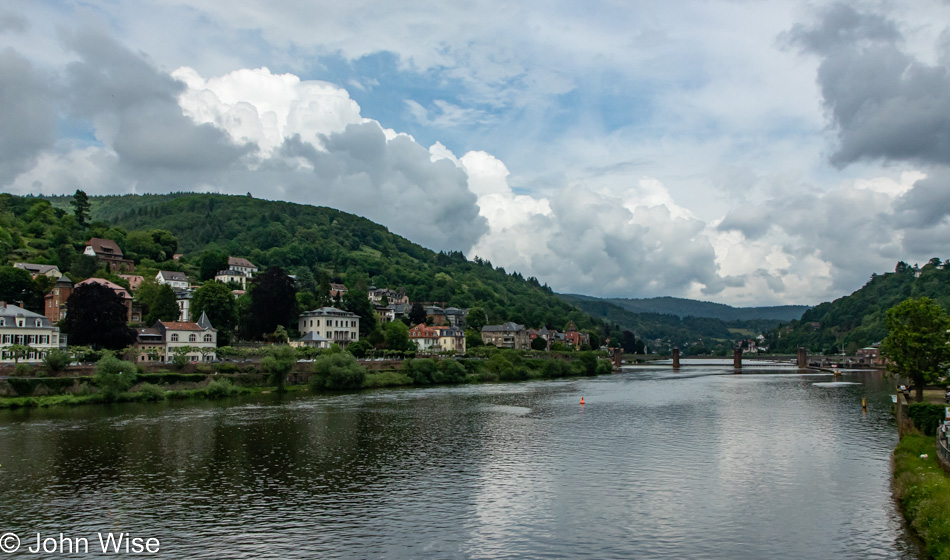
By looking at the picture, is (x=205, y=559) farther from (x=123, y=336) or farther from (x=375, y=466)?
(x=123, y=336)

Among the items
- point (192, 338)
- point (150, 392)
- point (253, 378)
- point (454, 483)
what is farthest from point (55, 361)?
point (454, 483)

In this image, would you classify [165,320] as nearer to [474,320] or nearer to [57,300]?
[57,300]

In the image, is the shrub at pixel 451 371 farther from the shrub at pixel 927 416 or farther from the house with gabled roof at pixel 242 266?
the house with gabled roof at pixel 242 266

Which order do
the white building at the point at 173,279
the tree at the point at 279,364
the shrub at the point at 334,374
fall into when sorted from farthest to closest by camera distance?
the white building at the point at 173,279 → the shrub at the point at 334,374 → the tree at the point at 279,364

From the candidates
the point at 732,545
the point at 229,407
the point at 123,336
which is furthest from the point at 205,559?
the point at 123,336

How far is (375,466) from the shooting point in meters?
41.8

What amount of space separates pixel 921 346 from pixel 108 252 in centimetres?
14676

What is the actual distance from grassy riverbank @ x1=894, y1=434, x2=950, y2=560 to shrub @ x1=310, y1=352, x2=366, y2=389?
2782 inches

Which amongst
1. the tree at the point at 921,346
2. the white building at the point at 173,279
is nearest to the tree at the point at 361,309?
the white building at the point at 173,279

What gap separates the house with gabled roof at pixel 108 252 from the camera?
143125mm

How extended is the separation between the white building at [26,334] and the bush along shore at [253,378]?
10.4 metres

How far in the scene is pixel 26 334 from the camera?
85.6 m

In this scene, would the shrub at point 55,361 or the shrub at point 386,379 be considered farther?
the shrub at point 386,379

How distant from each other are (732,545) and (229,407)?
5750 centimetres
